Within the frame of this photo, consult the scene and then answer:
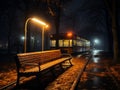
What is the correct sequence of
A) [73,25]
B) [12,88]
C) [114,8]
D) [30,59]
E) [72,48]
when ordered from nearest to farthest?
[12,88] → [30,59] → [114,8] → [72,48] → [73,25]

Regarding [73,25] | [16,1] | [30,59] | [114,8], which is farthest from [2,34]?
Result: [30,59]

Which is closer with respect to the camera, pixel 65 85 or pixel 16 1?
pixel 65 85

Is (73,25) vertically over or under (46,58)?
over

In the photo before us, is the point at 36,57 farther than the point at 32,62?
Yes

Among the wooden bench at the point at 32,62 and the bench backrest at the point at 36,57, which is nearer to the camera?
the wooden bench at the point at 32,62

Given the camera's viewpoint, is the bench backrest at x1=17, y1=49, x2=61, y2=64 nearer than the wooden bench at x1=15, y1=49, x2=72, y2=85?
No

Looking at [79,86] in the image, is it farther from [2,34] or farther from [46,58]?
[2,34]

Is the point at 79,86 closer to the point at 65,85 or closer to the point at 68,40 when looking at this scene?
the point at 65,85

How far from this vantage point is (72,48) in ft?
105

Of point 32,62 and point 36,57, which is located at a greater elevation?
point 36,57

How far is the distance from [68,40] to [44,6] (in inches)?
256

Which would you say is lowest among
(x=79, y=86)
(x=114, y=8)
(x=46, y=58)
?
(x=79, y=86)

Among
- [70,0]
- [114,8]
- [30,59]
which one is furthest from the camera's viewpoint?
[70,0]

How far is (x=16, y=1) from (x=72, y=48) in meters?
10.9
